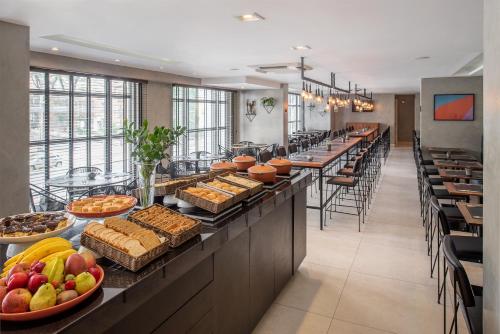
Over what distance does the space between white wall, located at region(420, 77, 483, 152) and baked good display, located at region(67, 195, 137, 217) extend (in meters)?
8.69

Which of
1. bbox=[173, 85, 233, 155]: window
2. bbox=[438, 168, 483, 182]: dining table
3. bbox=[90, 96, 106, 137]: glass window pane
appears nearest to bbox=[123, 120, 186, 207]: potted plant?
bbox=[438, 168, 483, 182]: dining table

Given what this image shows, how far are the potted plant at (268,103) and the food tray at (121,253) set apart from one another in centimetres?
1092

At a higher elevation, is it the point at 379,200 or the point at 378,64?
the point at 378,64

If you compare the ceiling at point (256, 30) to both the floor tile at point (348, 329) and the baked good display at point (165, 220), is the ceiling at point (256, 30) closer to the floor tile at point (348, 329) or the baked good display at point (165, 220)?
the baked good display at point (165, 220)

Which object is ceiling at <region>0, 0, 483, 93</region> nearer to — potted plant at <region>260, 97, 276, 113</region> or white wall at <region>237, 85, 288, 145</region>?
potted plant at <region>260, 97, 276, 113</region>

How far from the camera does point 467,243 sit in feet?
9.84

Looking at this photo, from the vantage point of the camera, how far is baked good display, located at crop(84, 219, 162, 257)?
5.05ft

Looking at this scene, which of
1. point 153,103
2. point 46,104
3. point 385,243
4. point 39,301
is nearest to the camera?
point 39,301

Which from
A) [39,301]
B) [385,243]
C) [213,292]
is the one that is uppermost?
[39,301]

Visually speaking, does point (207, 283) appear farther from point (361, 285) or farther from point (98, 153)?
point (98, 153)

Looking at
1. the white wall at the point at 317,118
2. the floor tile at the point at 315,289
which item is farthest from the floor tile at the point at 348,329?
the white wall at the point at 317,118

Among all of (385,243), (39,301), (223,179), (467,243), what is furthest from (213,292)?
(385,243)

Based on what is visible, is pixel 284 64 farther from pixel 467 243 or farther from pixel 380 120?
pixel 380 120

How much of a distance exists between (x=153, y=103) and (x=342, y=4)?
19.7ft
